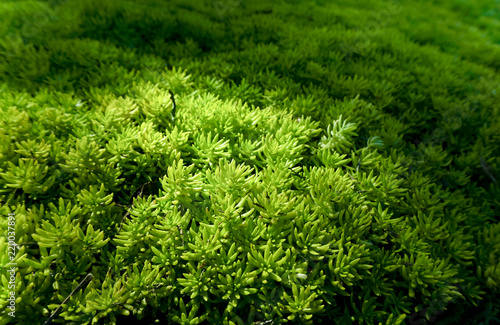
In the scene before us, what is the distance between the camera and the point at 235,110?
2066 millimetres

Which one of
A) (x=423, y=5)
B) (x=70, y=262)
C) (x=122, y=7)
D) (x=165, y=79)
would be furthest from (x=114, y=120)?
(x=423, y=5)

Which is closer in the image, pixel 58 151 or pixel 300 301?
pixel 300 301

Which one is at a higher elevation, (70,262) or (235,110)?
(235,110)

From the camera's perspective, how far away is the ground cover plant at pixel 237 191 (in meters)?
1.39

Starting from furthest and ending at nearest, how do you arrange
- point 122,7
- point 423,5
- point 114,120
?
point 423,5, point 122,7, point 114,120

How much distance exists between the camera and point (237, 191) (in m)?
1.60

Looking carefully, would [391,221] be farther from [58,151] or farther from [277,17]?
[277,17]

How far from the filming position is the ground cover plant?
139cm

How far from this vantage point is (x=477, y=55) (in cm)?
415

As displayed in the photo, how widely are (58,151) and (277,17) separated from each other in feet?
12.0

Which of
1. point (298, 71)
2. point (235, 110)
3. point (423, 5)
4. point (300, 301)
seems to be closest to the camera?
point (300, 301)

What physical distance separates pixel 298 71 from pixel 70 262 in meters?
2.53

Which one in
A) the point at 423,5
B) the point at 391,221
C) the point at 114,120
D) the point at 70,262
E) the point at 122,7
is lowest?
the point at 70,262

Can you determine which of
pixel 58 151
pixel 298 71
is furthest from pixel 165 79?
pixel 298 71
